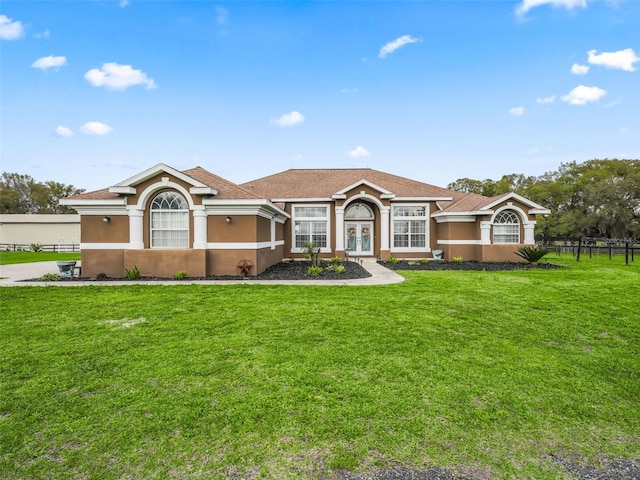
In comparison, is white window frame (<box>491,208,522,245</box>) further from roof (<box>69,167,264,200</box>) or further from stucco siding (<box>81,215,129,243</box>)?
stucco siding (<box>81,215,129,243</box>)

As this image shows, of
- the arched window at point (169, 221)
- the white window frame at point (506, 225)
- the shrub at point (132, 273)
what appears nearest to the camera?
the shrub at point (132, 273)

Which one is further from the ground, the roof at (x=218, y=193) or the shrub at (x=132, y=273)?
the roof at (x=218, y=193)

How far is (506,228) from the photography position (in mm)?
18328

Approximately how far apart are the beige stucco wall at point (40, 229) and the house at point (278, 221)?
2833cm

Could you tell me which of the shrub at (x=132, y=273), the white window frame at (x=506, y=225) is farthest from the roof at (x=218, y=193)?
the white window frame at (x=506, y=225)

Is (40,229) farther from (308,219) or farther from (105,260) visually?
(308,219)

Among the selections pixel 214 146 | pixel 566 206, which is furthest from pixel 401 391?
pixel 566 206

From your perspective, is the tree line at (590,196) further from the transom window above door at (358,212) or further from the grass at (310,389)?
the grass at (310,389)

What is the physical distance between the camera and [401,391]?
12.9 feet

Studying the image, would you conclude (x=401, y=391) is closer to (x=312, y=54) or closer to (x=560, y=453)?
(x=560, y=453)

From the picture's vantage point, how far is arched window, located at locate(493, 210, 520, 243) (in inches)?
720

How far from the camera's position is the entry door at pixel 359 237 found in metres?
20.8

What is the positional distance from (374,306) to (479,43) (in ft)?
52.9

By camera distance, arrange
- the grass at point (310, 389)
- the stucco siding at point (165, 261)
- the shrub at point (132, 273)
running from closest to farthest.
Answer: the grass at point (310, 389) < the shrub at point (132, 273) < the stucco siding at point (165, 261)
